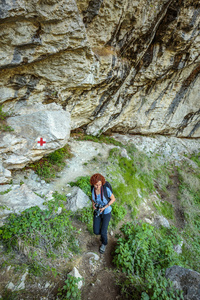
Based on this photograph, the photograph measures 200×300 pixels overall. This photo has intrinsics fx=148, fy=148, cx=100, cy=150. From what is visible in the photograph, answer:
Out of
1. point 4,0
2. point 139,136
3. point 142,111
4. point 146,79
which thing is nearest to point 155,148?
point 139,136

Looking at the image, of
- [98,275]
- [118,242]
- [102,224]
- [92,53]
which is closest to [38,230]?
[102,224]

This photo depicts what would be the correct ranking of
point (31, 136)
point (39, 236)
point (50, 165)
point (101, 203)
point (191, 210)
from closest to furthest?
point (39, 236) → point (101, 203) → point (31, 136) → point (50, 165) → point (191, 210)

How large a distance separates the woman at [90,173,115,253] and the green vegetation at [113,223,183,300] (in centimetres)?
62

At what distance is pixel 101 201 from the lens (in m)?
3.65

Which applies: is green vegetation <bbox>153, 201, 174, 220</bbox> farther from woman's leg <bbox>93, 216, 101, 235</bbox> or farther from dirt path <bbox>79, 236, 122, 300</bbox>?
woman's leg <bbox>93, 216, 101, 235</bbox>

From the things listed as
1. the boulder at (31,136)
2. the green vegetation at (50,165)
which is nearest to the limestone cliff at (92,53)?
the boulder at (31,136)

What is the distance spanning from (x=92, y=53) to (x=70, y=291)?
23.9ft

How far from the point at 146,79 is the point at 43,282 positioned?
10807 millimetres

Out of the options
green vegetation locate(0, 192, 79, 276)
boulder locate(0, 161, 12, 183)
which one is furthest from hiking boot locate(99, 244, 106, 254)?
boulder locate(0, 161, 12, 183)

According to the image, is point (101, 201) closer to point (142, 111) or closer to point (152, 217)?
point (152, 217)

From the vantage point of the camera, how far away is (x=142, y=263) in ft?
11.6

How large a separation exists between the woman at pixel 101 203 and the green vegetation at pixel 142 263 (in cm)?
62

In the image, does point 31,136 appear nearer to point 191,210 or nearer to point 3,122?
point 3,122

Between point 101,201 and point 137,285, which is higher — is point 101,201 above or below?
above
